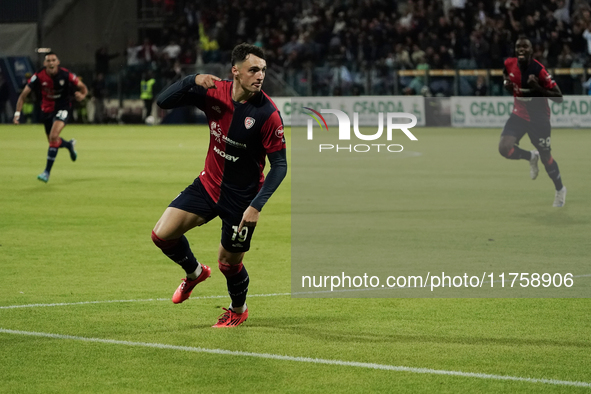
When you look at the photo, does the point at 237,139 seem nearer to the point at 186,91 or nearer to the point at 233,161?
the point at 233,161

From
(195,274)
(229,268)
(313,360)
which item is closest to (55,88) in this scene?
(195,274)

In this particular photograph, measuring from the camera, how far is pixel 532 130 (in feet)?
46.9

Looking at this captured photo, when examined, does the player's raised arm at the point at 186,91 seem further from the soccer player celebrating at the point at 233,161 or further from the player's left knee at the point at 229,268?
the player's left knee at the point at 229,268

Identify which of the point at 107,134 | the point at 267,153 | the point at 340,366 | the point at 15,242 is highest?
the point at 267,153

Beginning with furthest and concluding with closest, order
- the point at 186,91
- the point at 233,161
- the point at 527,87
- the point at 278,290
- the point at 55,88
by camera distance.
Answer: the point at 55,88 → the point at 527,87 → the point at 278,290 → the point at 233,161 → the point at 186,91

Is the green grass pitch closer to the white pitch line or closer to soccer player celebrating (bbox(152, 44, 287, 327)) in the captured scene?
the white pitch line

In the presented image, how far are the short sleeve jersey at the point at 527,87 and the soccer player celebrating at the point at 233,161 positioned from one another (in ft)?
25.3

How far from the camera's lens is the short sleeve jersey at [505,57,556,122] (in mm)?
13641

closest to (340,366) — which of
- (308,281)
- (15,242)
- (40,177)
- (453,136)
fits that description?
(308,281)

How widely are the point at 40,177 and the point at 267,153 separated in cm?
1177

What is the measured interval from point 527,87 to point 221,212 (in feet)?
26.7

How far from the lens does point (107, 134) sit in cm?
3294

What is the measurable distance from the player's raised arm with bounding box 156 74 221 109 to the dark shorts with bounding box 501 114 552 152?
27.9 feet

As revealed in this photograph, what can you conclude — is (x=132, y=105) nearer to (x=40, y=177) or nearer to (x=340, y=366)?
(x=40, y=177)
